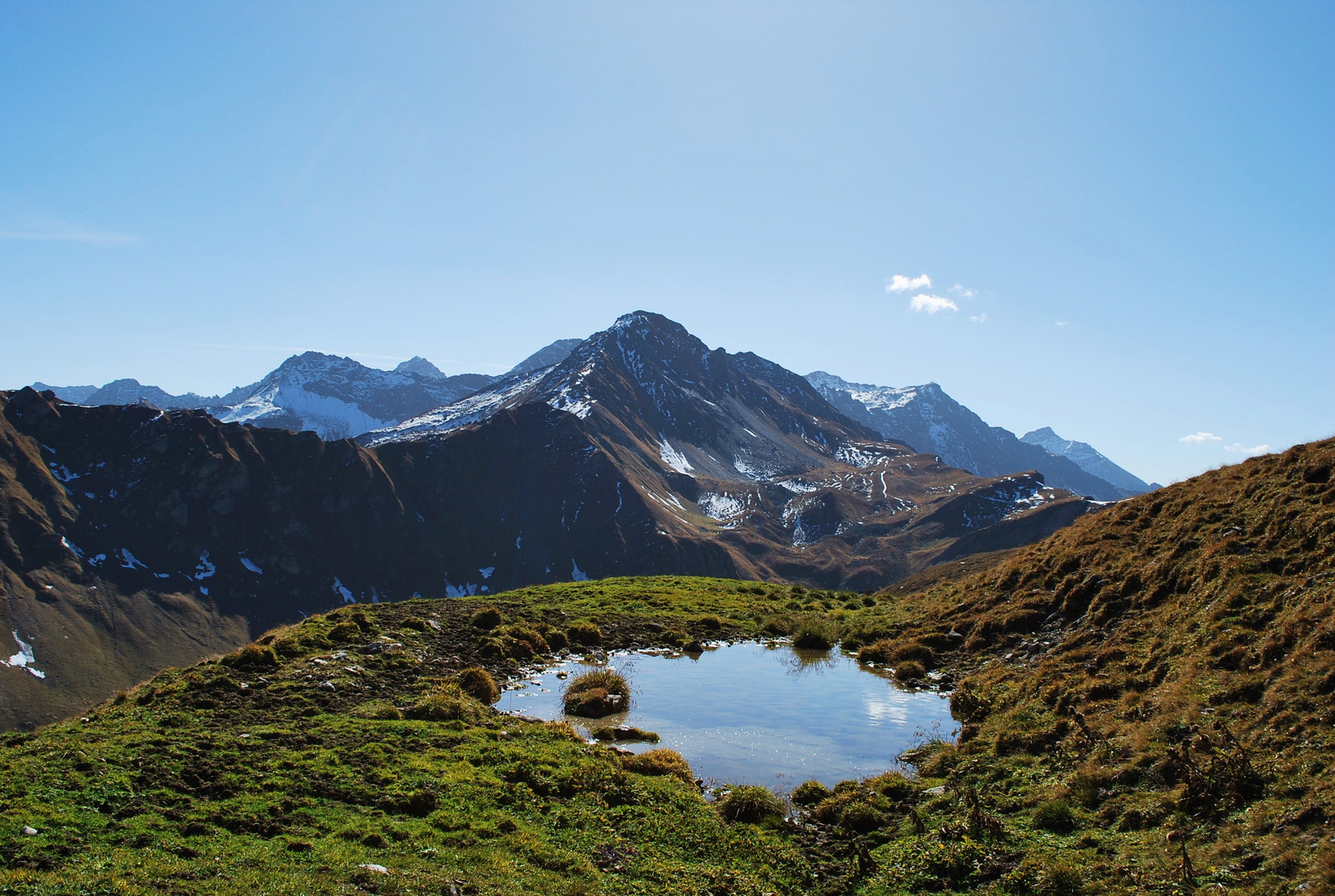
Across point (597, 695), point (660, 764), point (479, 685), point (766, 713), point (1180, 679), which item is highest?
point (1180, 679)

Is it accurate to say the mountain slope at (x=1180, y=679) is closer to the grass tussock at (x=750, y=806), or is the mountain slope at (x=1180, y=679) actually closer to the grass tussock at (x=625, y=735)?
the grass tussock at (x=750, y=806)

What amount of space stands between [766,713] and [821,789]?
7.22m

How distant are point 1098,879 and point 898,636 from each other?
23.4m

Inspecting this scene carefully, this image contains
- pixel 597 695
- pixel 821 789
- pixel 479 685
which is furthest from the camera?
pixel 479 685

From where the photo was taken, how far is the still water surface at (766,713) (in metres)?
21.2

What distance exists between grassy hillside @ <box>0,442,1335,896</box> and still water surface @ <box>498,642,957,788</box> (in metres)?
1.62

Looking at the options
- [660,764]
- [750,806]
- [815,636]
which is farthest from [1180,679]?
[815,636]

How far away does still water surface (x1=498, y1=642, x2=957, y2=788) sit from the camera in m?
21.2

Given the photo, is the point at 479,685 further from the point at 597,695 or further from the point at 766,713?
the point at 766,713

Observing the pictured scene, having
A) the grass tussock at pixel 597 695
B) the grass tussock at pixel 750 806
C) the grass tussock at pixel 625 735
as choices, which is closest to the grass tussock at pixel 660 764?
the grass tussock at pixel 750 806

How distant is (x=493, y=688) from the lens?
25984mm

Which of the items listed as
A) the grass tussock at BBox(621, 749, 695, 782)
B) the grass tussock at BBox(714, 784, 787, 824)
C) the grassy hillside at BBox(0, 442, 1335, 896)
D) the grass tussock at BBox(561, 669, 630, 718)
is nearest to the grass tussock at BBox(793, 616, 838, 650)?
the grassy hillside at BBox(0, 442, 1335, 896)

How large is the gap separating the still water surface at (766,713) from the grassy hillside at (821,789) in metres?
1.62

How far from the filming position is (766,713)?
84.3 ft
